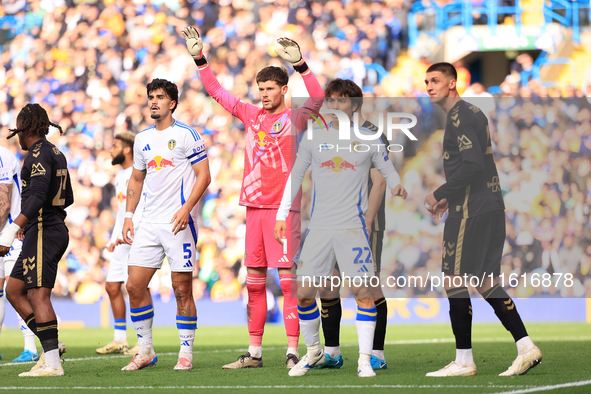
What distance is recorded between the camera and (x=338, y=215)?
4.93 metres

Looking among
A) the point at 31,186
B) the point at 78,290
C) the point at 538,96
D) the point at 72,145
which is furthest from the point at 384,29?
the point at 31,186

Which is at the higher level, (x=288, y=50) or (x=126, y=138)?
(x=288, y=50)

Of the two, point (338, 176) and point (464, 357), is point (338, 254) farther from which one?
point (464, 357)

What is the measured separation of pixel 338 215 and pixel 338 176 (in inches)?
10.5

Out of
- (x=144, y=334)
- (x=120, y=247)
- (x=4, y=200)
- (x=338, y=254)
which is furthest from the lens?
(x=120, y=247)

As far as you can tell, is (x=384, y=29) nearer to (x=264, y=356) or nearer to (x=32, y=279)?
(x=264, y=356)

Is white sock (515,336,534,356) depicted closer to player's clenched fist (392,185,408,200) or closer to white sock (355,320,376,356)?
white sock (355,320,376,356)

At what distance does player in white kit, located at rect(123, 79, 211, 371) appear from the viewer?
5590 mm

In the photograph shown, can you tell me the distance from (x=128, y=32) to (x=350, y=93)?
11.9m

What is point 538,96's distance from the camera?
14.2 metres

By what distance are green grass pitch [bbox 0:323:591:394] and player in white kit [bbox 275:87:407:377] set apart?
295mm

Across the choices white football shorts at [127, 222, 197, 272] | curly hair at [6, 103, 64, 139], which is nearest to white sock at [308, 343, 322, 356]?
white football shorts at [127, 222, 197, 272]

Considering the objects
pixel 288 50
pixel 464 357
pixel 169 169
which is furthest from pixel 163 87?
pixel 464 357

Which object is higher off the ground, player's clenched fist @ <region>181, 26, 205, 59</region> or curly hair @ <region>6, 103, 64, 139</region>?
player's clenched fist @ <region>181, 26, 205, 59</region>
